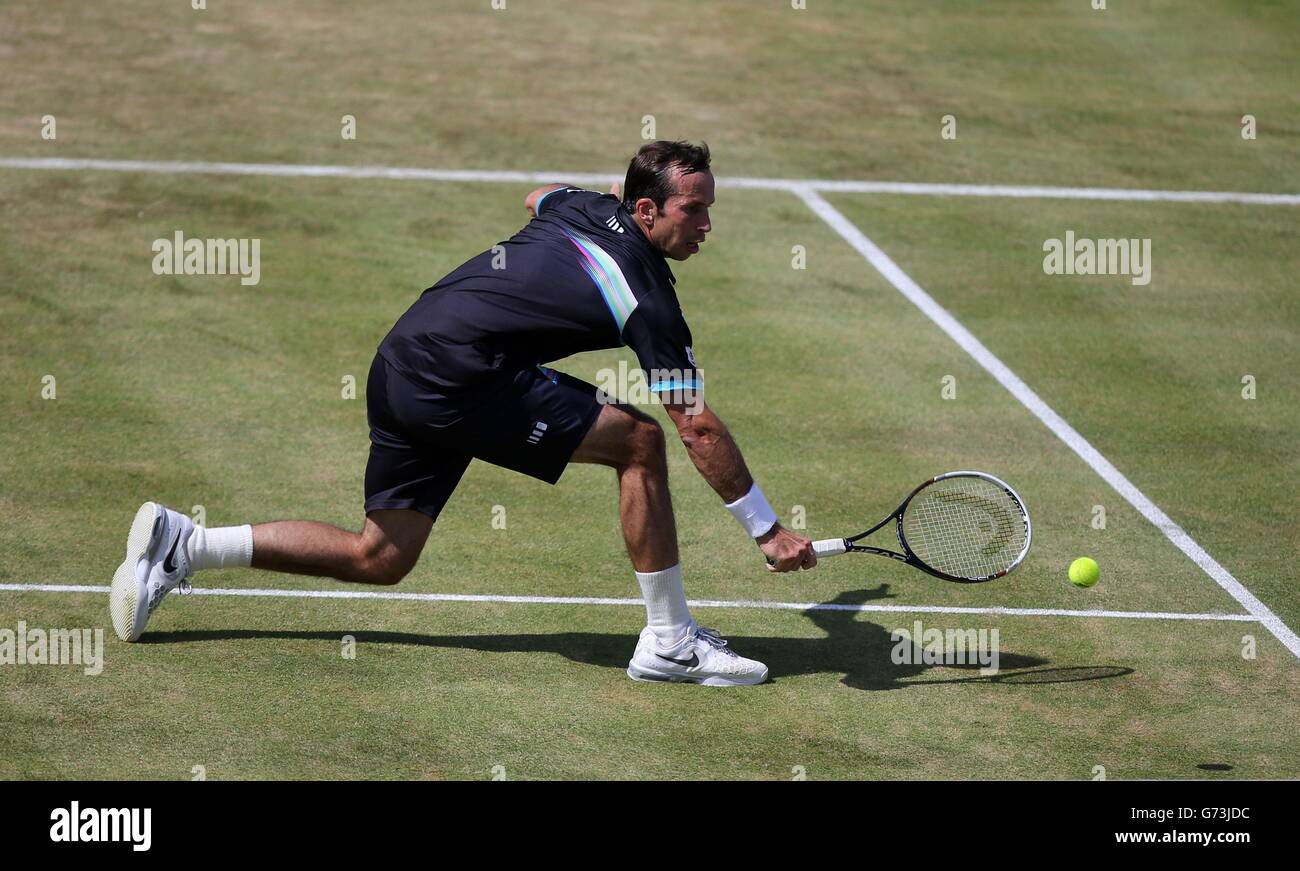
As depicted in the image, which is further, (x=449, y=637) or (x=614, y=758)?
(x=449, y=637)

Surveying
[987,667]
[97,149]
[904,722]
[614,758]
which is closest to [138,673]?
[614,758]

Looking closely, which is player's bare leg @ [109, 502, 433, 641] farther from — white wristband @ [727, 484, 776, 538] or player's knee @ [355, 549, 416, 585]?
white wristband @ [727, 484, 776, 538]

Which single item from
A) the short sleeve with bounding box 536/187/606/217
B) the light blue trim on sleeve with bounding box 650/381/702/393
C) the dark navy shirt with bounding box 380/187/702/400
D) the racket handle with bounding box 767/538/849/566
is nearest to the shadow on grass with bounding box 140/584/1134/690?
the racket handle with bounding box 767/538/849/566

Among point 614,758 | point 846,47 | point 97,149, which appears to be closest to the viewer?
point 614,758

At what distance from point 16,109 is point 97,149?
126cm

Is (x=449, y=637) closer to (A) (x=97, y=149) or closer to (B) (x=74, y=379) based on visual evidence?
(B) (x=74, y=379)

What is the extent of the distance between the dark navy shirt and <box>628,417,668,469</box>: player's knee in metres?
0.32

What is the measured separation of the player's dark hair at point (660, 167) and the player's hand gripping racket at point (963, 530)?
5.64 ft

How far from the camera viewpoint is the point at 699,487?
30.7 ft

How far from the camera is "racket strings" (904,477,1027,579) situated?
726 centimetres
